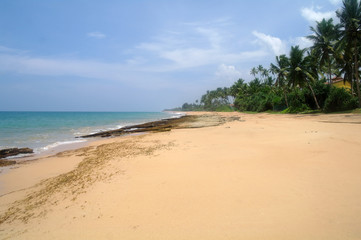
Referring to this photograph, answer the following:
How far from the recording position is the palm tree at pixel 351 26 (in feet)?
66.8

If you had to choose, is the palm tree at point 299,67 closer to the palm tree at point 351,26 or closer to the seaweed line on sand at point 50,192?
the palm tree at point 351,26

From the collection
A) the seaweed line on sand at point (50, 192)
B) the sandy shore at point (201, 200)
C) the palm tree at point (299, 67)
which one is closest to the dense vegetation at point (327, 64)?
the palm tree at point (299, 67)

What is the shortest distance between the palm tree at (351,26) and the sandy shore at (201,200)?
22.7m

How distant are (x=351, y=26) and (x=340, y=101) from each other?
9.27 metres

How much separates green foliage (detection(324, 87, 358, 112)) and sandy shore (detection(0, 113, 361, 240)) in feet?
76.2

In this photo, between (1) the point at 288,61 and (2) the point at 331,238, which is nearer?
(2) the point at 331,238

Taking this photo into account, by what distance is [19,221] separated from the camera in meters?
3.46

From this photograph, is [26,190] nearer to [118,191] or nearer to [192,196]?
[118,191]

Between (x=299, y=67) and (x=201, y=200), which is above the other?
(x=299, y=67)

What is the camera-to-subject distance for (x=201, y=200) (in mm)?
3414

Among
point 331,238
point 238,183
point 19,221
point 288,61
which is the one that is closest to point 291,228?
point 331,238

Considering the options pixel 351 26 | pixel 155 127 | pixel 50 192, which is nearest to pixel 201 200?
pixel 50 192

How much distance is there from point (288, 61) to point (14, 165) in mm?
37634

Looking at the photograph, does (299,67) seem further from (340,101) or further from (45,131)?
(45,131)
